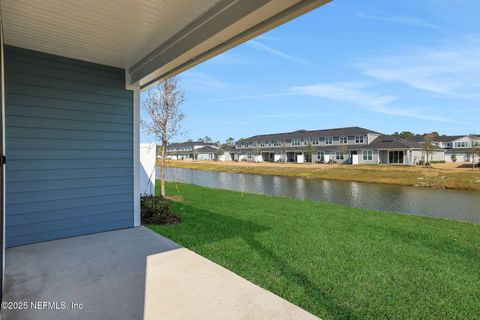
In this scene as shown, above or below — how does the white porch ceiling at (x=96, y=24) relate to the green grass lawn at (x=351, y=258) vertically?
above

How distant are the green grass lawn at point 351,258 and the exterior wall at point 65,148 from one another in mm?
1057

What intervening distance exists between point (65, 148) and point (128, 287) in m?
2.49

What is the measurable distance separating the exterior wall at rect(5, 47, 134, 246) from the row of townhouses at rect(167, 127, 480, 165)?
16.8m

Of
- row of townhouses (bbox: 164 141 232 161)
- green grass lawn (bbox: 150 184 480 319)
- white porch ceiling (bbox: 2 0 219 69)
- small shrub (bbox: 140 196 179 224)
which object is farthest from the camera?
row of townhouses (bbox: 164 141 232 161)

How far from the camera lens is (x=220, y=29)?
2455 mm

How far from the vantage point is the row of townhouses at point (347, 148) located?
27.2 m

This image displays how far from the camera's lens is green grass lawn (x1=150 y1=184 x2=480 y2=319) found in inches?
88.4

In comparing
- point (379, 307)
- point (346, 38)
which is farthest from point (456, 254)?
point (346, 38)

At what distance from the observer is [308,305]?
2.19m

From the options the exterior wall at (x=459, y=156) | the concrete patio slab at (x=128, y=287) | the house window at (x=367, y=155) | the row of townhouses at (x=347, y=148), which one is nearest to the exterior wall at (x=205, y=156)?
the row of townhouses at (x=347, y=148)

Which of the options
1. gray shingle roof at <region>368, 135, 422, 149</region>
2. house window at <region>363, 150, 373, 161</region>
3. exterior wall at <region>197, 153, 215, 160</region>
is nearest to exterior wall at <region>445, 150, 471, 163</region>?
gray shingle roof at <region>368, 135, 422, 149</region>

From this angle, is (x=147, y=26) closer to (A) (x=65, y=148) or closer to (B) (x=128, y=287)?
(A) (x=65, y=148)

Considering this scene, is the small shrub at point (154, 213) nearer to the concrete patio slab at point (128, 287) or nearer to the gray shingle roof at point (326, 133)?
the concrete patio slab at point (128, 287)

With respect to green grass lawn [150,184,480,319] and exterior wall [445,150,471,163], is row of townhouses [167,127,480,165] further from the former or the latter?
green grass lawn [150,184,480,319]
